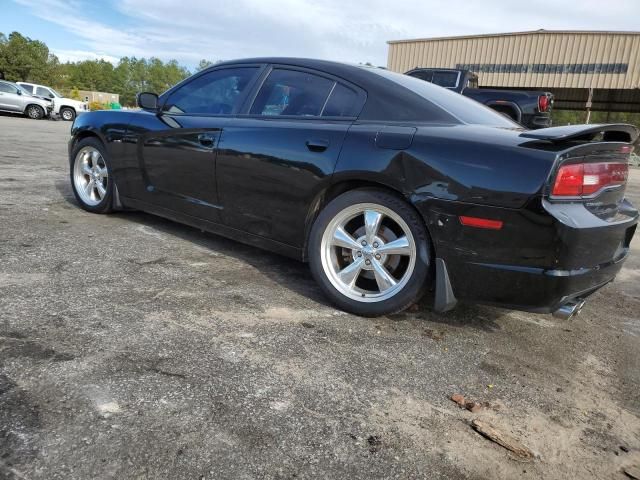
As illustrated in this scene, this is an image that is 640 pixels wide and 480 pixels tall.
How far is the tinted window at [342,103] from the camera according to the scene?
9.87 feet

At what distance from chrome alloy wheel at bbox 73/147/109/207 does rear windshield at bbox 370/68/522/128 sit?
2.81 m

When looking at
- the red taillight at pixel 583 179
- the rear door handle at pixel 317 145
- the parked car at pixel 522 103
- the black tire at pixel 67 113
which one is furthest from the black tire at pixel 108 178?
the black tire at pixel 67 113

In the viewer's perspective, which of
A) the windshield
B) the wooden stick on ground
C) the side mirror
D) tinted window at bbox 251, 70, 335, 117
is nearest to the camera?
the wooden stick on ground

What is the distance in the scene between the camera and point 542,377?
2400 millimetres

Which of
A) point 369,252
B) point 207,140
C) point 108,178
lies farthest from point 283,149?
point 108,178

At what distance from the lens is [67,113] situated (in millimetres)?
25609

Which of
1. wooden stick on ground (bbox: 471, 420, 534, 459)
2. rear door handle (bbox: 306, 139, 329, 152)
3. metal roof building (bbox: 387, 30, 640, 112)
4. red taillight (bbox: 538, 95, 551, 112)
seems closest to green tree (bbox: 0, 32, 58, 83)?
metal roof building (bbox: 387, 30, 640, 112)

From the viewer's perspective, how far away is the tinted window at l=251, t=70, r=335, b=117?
10.5 feet

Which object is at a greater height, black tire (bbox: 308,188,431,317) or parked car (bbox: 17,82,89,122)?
parked car (bbox: 17,82,89,122)

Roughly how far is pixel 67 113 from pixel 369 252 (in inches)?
1069

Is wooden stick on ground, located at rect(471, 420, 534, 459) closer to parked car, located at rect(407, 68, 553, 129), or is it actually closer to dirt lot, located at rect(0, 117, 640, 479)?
dirt lot, located at rect(0, 117, 640, 479)

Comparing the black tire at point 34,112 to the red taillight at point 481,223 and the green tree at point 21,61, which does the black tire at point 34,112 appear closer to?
the red taillight at point 481,223

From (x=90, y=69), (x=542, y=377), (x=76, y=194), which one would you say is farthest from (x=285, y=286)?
(x=90, y=69)

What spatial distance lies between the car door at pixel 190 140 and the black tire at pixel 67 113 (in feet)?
81.5
